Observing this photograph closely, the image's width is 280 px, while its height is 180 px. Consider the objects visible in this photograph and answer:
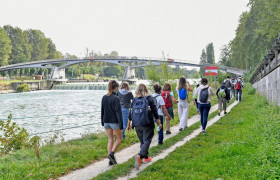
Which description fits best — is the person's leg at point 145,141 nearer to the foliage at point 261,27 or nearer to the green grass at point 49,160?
the green grass at point 49,160

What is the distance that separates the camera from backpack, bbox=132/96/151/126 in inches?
202

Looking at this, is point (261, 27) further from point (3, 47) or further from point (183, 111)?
point (3, 47)

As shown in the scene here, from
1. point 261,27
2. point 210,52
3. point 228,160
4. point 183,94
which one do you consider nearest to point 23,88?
point 261,27

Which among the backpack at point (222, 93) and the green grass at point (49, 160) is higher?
the backpack at point (222, 93)

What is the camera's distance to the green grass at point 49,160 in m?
5.02

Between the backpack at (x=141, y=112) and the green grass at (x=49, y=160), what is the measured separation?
1.68 m

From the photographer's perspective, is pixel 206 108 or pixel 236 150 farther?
pixel 206 108

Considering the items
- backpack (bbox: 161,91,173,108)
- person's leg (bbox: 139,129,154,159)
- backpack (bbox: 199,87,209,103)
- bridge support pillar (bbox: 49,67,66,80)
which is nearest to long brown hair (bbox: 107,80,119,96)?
person's leg (bbox: 139,129,154,159)

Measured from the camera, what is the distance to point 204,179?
4.16 meters

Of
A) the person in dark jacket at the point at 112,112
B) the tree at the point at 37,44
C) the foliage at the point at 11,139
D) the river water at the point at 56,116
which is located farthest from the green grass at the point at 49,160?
the tree at the point at 37,44

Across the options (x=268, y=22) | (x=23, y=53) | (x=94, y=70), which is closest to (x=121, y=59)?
(x=23, y=53)

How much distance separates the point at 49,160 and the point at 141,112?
256 cm

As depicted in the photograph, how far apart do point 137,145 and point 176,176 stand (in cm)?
299

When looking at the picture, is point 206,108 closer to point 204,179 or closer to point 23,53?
point 204,179
